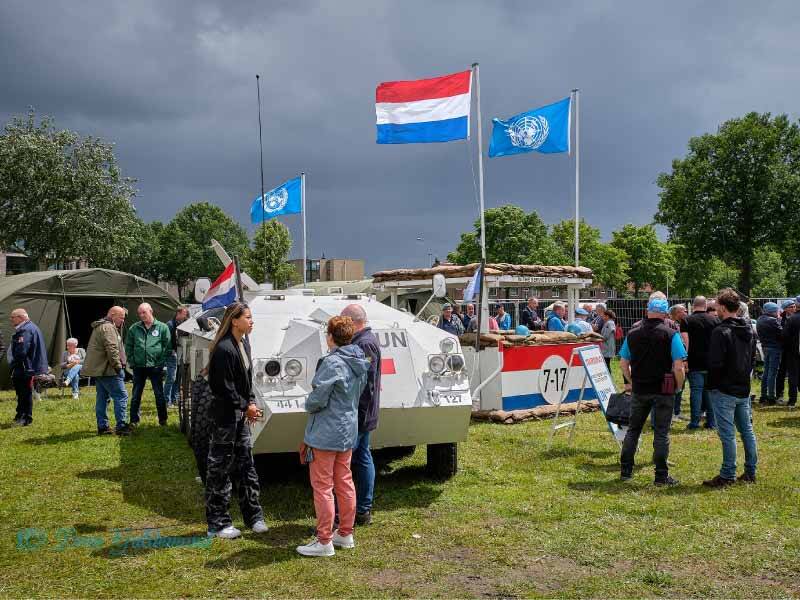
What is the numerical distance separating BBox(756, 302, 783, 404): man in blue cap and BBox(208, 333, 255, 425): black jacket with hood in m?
11.0

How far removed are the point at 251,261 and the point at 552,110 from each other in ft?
162

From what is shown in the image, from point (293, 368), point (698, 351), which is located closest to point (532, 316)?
point (698, 351)

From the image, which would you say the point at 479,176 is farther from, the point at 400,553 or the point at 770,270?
the point at 770,270

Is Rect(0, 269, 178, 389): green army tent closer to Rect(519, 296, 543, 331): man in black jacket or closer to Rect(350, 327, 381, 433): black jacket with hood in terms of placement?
Rect(519, 296, 543, 331): man in black jacket

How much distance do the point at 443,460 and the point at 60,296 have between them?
1300 cm

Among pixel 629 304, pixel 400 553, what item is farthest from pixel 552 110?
pixel 400 553

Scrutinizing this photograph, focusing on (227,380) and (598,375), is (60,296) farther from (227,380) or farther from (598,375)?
(227,380)

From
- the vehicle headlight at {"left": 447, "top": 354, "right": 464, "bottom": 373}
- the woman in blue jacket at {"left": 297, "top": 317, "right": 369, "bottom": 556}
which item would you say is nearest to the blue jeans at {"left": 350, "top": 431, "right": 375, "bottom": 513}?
the woman in blue jacket at {"left": 297, "top": 317, "right": 369, "bottom": 556}

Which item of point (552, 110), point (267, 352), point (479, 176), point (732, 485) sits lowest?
point (732, 485)

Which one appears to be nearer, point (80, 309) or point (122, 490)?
point (122, 490)

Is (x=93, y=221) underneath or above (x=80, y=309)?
above

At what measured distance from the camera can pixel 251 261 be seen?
63.2m

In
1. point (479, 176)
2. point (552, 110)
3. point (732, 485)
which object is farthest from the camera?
point (552, 110)

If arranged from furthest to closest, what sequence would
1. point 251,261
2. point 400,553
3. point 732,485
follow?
point 251,261 → point 732,485 → point 400,553
